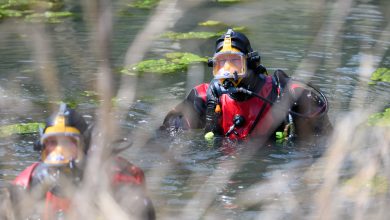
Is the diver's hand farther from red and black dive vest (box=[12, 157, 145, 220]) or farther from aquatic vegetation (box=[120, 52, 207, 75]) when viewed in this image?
red and black dive vest (box=[12, 157, 145, 220])

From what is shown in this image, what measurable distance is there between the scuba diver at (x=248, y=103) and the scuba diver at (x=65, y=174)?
2.60m

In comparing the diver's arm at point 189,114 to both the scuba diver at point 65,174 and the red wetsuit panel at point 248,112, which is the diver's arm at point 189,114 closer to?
the red wetsuit panel at point 248,112

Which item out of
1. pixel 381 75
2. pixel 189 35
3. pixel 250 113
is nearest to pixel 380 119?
pixel 250 113

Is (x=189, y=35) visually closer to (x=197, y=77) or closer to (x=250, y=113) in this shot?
(x=197, y=77)

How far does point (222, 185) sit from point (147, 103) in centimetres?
245

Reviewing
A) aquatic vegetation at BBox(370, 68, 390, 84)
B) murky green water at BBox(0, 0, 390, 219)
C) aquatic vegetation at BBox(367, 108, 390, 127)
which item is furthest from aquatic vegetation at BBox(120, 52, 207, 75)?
aquatic vegetation at BBox(367, 108, 390, 127)

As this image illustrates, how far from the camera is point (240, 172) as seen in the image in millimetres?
6297

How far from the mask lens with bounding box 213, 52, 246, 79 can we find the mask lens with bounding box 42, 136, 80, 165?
9.15 ft

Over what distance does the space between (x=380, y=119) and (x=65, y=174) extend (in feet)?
12.9

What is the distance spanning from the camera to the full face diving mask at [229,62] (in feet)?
22.5

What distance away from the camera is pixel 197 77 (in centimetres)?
925

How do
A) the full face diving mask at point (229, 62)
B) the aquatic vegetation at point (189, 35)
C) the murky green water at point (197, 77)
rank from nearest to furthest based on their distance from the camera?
the murky green water at point (197, 77)
the full face diving mask at point (229, 62)
the aquatic vegetation at point (189, 35)

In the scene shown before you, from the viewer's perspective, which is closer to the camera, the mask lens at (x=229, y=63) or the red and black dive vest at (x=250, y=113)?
the mask lens at (x=229, y=63)

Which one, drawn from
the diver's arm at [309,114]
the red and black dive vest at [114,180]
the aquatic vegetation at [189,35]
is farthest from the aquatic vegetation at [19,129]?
the aquatic vegetation at [189,35]
